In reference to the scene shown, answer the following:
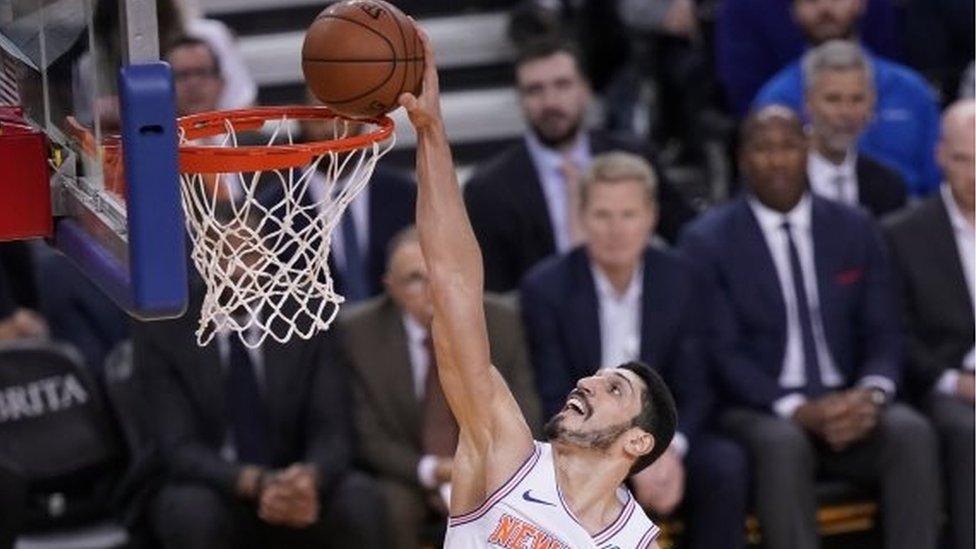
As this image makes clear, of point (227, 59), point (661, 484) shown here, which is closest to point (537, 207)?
Result: point (661, 484)

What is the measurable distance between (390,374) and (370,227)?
0.76 metres

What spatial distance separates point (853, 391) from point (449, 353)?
2.64m

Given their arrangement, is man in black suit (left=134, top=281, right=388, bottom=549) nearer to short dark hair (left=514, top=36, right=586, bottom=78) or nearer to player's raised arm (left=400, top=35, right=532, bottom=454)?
short dark hair (left=514, top=36, right=586, bottom=78)

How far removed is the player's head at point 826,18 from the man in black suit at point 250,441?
265 centimetres

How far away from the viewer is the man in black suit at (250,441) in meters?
6.77

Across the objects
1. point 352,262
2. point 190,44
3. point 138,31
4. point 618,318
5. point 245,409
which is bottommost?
point 245,409

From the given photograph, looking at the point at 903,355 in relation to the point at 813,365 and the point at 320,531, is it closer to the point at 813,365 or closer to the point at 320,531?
the point at 813,365

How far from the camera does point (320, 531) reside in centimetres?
690

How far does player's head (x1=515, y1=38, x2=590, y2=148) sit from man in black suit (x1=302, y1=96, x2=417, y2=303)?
570mm

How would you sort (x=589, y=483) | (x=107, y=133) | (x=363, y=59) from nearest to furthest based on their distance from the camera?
(x=107, y=133) → (x=363, y=59) → (x=589, y=483)

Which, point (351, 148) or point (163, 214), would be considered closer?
point (163, 214)

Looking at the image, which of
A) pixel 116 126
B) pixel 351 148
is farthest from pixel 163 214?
pixel 351 148

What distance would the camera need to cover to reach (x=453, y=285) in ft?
15.8

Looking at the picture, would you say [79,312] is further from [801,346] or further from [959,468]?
[959,468]
